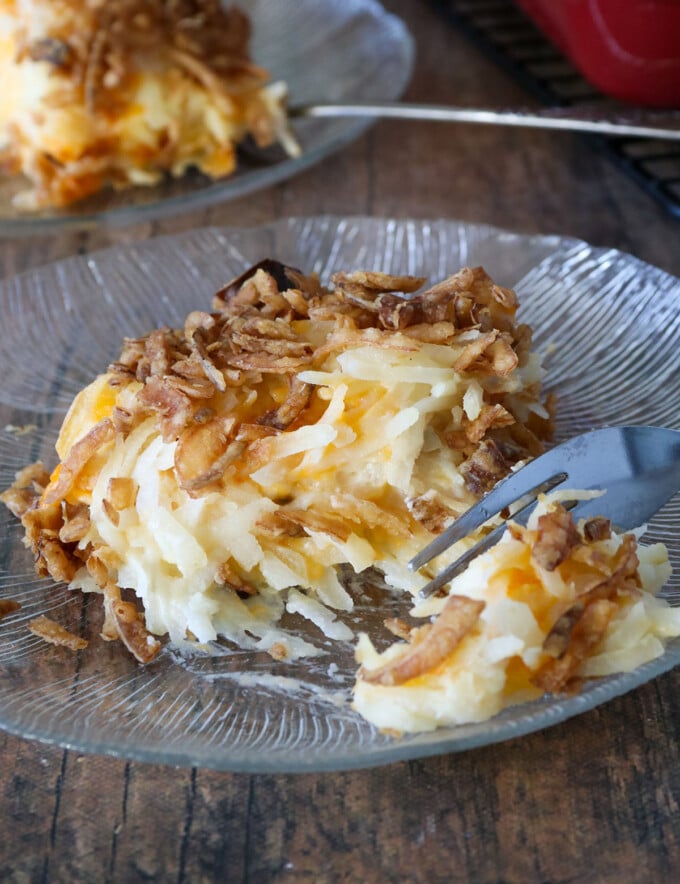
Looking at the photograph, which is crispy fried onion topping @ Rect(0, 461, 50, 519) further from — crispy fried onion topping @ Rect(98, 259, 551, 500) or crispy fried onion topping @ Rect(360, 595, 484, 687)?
crispy fried onion topping @ Rect(360, 595, 484, 687)

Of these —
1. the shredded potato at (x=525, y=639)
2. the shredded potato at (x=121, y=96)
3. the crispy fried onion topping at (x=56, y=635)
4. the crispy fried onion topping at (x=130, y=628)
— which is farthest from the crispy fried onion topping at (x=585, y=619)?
the shredded potato at (x=121, y=96)

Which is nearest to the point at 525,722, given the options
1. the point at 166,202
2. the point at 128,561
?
the point at 128,561

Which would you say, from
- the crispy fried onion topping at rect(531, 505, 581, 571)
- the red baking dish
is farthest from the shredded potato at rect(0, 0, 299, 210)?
the crispy fried onion topping at rect(531, 505, 581, 571)

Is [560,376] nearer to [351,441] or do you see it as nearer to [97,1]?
[351,441]

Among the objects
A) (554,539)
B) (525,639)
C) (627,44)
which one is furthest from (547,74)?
(525,639)

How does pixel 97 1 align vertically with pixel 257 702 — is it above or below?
above

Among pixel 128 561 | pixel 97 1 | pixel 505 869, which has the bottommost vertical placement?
pixel 505 869

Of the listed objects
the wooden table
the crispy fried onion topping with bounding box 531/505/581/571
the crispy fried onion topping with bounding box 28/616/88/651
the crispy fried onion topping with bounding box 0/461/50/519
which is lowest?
the wooden table

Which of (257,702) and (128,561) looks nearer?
(257,702)
